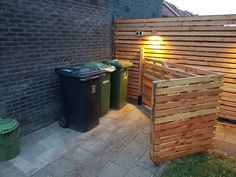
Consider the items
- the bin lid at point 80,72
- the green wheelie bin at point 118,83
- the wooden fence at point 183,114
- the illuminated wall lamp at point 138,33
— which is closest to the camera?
the wooden fence at point 183,114

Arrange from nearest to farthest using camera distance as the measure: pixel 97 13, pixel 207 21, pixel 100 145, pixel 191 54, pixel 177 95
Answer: pixel 177 95
pixel 100 145
pixel 207 21
pixel 191 54
pixel 97 13

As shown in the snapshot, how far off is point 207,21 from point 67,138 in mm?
4145

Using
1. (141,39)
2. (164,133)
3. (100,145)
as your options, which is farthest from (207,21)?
(100,145)

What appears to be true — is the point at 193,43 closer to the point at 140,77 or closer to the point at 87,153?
the point at 140,77

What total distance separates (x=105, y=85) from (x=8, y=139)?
2.44 m

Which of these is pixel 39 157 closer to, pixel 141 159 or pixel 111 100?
pixel 141 159

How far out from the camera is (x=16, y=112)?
13.0 feet

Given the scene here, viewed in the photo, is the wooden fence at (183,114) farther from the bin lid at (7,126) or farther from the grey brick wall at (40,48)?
the grey brick wall at (40,48)

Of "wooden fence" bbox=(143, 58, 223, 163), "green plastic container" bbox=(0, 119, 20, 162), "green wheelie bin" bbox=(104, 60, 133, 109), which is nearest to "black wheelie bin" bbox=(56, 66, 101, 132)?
"green wheelie bin" bbox=(104, 60, 133, 109)

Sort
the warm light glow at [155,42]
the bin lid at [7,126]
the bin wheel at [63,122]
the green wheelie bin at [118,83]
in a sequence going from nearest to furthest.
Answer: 1. the bin lid at [7,126]
2. the bin wheel at [63,122]
3. the green wheelie bin at [118,83]
4. the warm light glow at [155,42]

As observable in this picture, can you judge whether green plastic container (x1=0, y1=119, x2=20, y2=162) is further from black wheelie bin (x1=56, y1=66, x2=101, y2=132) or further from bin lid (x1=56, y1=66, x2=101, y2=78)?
bin lid (x1=56, y1=66, x2=101, y2=78)

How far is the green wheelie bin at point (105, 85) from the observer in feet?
15.8

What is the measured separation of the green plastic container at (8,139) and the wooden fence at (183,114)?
7.68ft

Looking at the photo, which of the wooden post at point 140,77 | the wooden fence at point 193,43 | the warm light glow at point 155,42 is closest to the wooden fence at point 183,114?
the wooden fence at point 193,43
